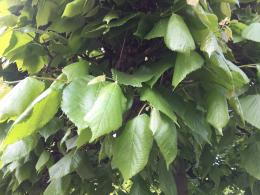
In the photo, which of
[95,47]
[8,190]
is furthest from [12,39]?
[8,190]

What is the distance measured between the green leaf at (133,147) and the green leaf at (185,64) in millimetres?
105

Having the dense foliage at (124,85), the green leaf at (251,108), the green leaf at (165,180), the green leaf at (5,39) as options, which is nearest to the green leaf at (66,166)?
the dense foliage at (124,85)

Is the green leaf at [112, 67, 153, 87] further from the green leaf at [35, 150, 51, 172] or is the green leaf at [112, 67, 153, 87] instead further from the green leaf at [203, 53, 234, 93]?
the green leaf at [35, 150, 51, 172]

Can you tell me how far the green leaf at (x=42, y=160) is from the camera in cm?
104

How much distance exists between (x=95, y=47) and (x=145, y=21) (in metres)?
0.19

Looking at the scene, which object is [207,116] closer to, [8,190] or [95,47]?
[95,47]

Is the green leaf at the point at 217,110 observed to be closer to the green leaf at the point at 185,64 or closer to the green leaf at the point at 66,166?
the green leaf at the point at 185,64

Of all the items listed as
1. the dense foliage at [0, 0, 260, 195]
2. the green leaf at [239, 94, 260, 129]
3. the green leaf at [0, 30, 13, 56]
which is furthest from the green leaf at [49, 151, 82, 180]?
the green leaf at [239, 94, 260, 129]

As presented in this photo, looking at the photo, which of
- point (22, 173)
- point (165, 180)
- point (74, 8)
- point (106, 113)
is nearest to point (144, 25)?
point (74, 8)

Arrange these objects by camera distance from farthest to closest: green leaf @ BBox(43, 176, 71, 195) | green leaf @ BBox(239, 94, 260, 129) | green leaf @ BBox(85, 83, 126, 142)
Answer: green leaf @ BBox(43, 176, 71, 195)
green leaf @ BBox(239, 94, 260, 129)
green leaf @ BBox(85, 83, 126, 142)

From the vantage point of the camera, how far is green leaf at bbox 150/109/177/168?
29.1 inches

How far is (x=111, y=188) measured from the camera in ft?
4.38

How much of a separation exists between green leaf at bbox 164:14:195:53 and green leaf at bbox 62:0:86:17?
21 cm

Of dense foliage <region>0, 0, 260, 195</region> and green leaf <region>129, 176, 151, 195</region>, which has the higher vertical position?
dense foliage <region>0, 0, 260, 195</region>
